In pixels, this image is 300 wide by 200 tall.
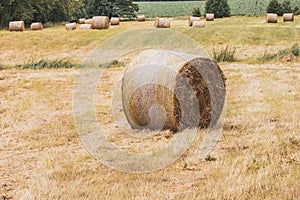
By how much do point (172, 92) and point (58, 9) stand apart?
4565cm

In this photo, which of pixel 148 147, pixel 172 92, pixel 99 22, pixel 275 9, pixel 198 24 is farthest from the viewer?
pixel 275 9

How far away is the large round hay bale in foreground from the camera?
7.95 m

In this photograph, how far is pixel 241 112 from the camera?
9672mm

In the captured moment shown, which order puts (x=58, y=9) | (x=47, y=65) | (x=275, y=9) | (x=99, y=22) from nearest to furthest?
(x=47, y=65)
(x=99, y=22)
(x=275, y=9)
(x=58, y=9)

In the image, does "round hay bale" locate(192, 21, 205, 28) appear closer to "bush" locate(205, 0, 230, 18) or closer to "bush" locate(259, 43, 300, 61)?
"bush" locate(259, 43, 300, 61)

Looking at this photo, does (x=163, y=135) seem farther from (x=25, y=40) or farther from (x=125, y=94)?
(x=25, y=40)

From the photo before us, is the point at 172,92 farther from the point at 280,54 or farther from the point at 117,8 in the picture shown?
the point at 117,8

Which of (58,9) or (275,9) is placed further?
(58,9)

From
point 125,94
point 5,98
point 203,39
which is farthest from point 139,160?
point 203,39

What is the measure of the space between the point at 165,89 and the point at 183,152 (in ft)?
4.43

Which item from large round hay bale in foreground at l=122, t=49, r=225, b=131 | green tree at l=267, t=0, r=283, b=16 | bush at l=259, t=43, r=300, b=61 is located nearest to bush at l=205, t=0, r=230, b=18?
green tree at l=267, t=0, r=283, b=16

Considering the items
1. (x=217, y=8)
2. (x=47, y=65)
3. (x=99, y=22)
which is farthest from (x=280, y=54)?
(x=217, y=8)

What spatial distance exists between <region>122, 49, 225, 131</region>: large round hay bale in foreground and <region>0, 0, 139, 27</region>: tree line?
3604 centimetres

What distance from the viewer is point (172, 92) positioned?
7.82 m
